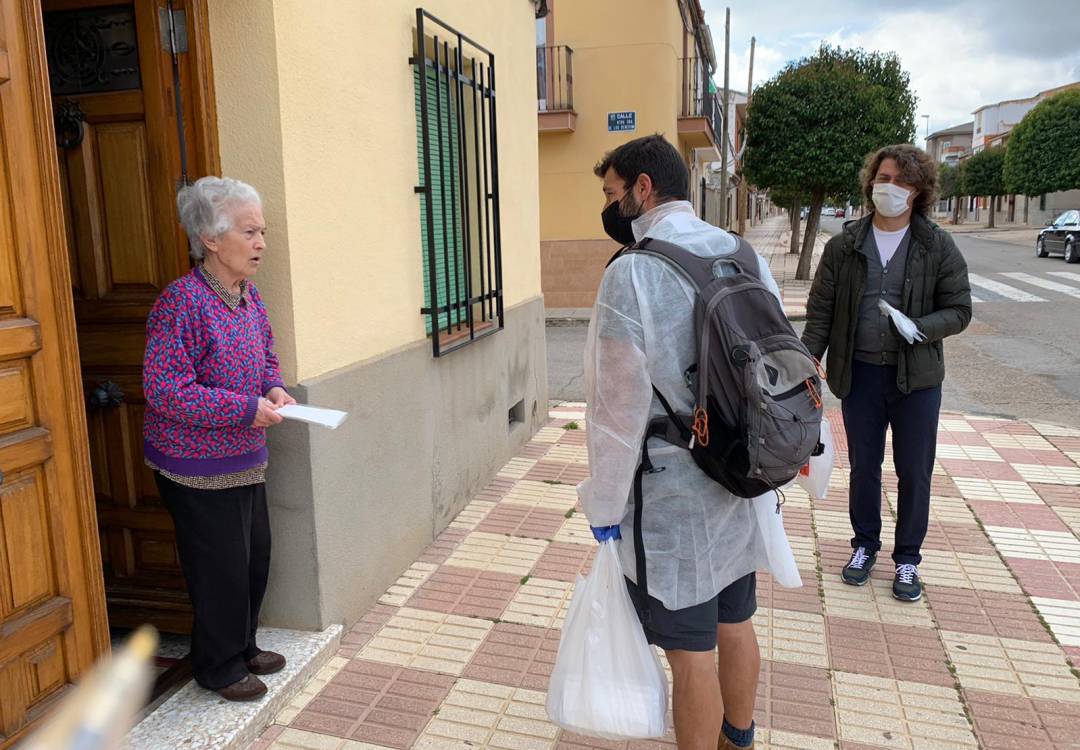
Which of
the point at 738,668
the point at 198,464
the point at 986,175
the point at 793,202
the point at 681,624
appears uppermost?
the point at 986,175

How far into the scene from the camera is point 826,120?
55.0 feet

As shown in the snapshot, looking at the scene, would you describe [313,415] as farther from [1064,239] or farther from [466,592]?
[1064,239]

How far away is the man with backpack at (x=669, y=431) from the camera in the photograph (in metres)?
2.12

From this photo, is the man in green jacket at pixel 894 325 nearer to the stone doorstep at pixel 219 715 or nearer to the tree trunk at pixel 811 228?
the stone doorstep at pixel 219 715

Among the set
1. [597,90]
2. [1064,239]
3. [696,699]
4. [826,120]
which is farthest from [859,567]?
[1064,239]

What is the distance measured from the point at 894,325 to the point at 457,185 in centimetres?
273

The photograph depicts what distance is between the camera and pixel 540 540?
178 inches

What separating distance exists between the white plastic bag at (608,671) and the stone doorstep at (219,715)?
3.70 feet

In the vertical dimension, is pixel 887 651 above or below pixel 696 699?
below

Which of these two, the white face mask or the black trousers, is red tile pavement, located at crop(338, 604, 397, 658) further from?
the white face mask

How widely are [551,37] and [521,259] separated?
31.3 ft

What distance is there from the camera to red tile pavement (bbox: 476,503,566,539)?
463 cm

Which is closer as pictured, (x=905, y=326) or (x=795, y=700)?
(x=795, y=700)

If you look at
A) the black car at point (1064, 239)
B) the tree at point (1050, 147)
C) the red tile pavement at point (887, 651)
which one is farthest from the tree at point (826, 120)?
the tree at point (1050, 147)
